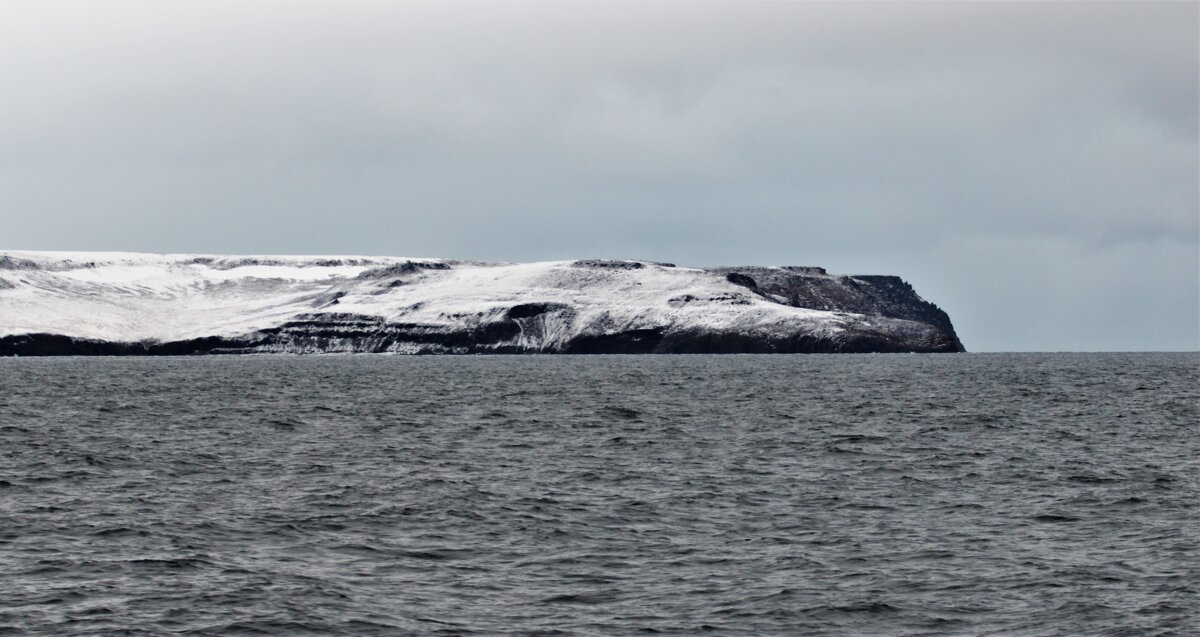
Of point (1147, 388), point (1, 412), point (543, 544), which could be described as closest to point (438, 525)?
point (543, 544)

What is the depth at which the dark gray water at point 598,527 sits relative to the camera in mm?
25984

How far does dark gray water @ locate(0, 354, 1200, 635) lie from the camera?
26.0 m

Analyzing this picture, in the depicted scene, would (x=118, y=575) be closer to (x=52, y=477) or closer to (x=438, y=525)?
(x=438, y=525)

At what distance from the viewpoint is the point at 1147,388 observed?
114 metres

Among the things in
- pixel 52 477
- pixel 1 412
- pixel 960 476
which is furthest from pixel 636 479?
pixel 1 412

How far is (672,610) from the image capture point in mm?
26281

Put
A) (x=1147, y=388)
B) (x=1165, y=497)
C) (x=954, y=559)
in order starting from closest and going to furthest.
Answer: (x=954, y=559) < (x=1165, y=497) < (x=1147, y=388)

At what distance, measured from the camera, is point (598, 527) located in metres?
35.4

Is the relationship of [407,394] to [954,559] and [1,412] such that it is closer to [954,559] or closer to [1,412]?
[1,412]

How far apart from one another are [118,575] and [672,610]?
1150cm

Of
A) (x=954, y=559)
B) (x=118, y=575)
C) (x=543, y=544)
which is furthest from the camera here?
(x=543, y=544)

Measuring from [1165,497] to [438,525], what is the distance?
21183mm

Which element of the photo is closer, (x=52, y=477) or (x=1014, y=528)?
(x=1014, y=528)

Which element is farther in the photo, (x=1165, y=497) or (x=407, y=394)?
(x=407, y=394)
